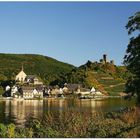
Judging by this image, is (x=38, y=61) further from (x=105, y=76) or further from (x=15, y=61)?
(x=105, y=76)

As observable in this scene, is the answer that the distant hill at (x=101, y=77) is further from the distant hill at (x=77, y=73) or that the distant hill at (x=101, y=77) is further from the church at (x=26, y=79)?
the church at (x=26, y=79)

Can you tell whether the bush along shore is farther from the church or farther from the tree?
the church

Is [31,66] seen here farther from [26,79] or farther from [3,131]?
[3,131]

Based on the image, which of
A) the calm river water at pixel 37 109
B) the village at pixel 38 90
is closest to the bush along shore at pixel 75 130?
the calm river water at pixel 37 109

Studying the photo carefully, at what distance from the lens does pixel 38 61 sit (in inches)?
4594

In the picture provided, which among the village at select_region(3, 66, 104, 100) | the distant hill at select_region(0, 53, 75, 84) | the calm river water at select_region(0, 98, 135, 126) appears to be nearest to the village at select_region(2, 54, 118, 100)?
the village at select_region(3, 66, 104, 100)

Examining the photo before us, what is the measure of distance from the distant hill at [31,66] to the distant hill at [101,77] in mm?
6555

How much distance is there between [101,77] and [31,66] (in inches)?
859

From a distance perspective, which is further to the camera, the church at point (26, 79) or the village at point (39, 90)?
the church at point (26, 79)

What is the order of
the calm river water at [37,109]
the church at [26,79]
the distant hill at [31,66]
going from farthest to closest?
the distant hill at [31,66]
the church at [26,79]
the calm river water at [37,109]

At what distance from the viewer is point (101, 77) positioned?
323ft

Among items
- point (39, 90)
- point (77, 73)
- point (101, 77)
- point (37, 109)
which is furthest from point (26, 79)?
point (37, 109)

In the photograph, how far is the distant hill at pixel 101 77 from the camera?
92.8 meters

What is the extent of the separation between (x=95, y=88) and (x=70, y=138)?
80.7m
